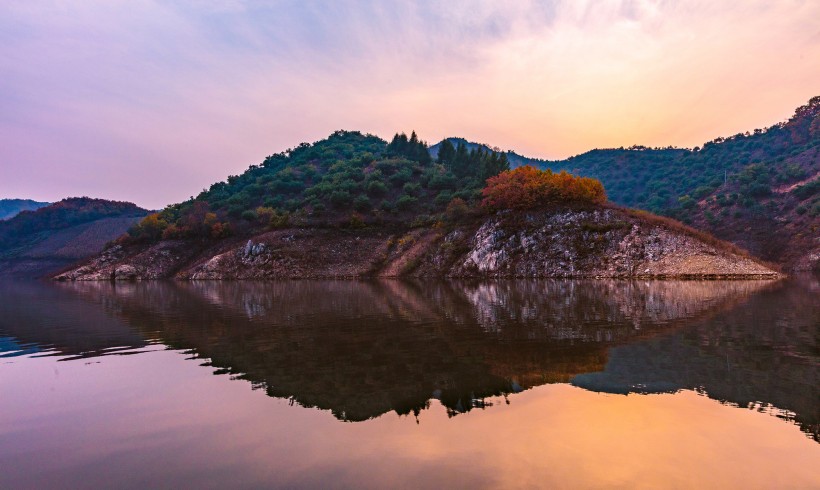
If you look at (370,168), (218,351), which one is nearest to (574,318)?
(218,351)

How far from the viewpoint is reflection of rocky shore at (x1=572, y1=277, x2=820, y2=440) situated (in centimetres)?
1167

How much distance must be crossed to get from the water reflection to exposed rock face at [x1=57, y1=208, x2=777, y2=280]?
29.6 meters

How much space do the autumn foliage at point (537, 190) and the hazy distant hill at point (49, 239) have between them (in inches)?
5901

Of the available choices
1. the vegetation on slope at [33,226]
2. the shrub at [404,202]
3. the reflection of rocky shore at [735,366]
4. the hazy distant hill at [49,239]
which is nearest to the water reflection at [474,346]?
the reflection of rocky shore at [735,366]

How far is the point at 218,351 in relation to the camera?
1978 cm

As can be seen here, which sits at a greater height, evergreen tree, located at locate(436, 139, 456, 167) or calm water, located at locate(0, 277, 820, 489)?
evergreen tree, located at locate(436, 139, 456, 167)

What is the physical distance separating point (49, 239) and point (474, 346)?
21899 cm

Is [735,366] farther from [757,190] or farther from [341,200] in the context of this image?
[757,190]

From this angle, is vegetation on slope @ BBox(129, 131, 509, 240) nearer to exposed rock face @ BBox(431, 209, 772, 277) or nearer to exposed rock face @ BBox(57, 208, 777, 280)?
exposed rock face @ BBox(57, 208, 777, 280)

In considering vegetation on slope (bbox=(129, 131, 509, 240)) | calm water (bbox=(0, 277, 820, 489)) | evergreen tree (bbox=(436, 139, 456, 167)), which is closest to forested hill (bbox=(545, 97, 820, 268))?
vegetation on slope (bbox=(129, 131, 509, 240))

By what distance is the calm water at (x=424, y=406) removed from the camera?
8.14 metres

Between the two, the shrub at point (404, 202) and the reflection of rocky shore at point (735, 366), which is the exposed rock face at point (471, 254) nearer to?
the shrub at point (404, 202)

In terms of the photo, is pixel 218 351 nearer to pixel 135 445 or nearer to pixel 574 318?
pixel 135 445

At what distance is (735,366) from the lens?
14.7 metres
